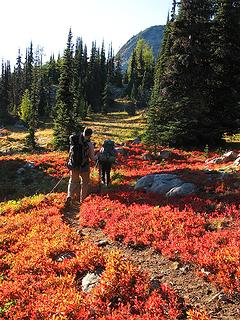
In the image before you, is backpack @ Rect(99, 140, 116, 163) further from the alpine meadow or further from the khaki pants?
the khaki pants

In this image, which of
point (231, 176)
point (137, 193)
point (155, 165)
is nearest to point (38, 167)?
point (155, 165)

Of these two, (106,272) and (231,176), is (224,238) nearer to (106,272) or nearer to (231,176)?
(106,272)

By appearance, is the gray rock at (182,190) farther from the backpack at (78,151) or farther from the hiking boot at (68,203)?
the hiking boot at (68,203)

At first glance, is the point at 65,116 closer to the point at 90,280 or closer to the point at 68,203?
the point at 68,203

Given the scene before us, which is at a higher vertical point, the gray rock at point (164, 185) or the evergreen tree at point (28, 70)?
the evergreen tree at point (28, 70)

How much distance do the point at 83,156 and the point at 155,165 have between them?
10.4 meters

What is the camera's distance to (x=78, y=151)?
48.9 ft

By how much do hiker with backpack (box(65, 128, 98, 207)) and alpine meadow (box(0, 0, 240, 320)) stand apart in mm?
45

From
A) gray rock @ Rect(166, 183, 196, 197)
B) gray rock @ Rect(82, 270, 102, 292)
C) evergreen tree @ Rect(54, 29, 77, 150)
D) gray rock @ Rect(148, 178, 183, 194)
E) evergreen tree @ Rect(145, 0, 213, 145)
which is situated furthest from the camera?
evergreen tree @ Rect(54, 29, 77, 150)

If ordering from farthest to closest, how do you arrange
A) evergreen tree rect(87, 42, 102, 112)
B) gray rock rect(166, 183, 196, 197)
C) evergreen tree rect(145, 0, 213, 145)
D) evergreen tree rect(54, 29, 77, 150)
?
1. evergreen tree rect(87, 42, 102, 112)
2. evergreen tree rect(54, 29, 77, 150)
3. evergreen tree rect(145, 0, 213, 145)
4. gray rock rect(166, 183, 196, 197)

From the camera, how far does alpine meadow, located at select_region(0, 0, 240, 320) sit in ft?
24.0

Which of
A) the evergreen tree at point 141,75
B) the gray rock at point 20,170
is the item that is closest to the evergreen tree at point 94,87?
the evergreen tree at point 141,75

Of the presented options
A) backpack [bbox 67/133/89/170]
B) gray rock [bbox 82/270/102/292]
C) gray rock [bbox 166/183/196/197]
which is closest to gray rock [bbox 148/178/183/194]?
gray rock [bbox 166/183/196/197]

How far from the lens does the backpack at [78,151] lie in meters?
14.7
